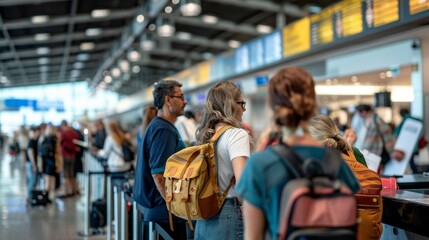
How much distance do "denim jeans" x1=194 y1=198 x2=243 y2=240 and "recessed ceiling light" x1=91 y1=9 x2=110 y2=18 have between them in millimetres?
16598

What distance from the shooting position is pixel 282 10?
17.1 m

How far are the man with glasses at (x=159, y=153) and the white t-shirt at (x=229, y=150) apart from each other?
65 centimetres

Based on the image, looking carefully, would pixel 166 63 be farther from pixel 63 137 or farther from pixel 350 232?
pixel 350 232

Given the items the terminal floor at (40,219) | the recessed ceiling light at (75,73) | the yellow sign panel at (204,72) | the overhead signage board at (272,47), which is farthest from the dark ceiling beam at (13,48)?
the overhead signage board at (272,47)

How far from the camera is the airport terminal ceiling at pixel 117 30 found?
667 inches

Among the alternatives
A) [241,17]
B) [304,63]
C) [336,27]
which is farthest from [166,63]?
[336,27]

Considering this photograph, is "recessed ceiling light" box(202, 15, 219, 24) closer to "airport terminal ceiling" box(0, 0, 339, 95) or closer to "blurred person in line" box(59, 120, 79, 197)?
"airport terminal ceiling" box(0, 0, 339, 95)

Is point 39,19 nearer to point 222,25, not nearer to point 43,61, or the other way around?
point 222,25

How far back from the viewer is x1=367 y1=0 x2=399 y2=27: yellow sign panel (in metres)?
7.36

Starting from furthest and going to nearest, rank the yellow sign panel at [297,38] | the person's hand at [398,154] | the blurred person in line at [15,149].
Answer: the blurred person in line at [15,149]
the yellow sign panel at [297,38]
the person's hand at [398,154]

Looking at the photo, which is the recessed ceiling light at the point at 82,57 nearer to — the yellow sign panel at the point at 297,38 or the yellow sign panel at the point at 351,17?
the yellow sign panel at the point at 297,38

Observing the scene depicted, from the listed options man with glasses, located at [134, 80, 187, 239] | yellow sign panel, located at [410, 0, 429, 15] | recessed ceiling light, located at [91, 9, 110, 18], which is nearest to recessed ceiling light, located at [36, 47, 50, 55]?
recessed ceiling light, located at [91, 9, 110, 18]

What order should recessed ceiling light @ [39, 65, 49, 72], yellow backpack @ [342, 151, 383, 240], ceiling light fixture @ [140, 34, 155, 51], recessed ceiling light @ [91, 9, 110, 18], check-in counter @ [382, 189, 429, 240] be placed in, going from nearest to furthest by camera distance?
1. yellow backpack @ [342, 151, 383, 240]
2. check-in counter @ [382, 189, 429, 240]
3. ceiling light fixture @ [140, 34, 155, 51]
4. recessed ceiling light @ [91, 9, 110, 18]
5. recessed ceiling light @ [39, 65, 49, 72]

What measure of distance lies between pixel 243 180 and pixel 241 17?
17665mm
